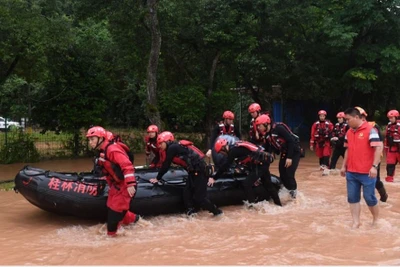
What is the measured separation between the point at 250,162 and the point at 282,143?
2.32 feet

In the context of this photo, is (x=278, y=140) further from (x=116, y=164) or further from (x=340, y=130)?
(x=340, y=130)

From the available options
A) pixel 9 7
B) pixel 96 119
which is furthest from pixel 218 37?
pixel 9 7

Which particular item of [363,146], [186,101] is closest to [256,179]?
[363,146]

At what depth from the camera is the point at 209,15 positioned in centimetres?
1462

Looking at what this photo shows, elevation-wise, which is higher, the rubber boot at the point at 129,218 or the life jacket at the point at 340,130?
the life jacket at the point at 340,130

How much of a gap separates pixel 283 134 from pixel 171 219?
2318 mm

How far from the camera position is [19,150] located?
1515 cm

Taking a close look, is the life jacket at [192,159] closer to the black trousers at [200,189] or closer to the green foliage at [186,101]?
the black trousers at [200,189]

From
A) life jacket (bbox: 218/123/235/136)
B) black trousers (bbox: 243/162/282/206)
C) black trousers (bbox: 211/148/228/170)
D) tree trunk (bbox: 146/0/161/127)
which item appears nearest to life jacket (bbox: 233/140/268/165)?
black trousers (bbox: 243/162/282/206)

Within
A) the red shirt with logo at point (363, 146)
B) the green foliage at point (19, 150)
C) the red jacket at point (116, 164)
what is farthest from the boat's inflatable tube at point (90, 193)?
the green foliage at point (19, 150)

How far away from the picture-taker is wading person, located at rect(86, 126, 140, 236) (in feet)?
18.7

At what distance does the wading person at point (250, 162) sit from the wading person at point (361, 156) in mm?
1538

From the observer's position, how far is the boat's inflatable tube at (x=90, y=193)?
258 inches

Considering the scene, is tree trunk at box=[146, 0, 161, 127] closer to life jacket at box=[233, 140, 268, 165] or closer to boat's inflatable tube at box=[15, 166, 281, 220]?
boat's inflatable tube at box=[15, 166, 281, 220]
